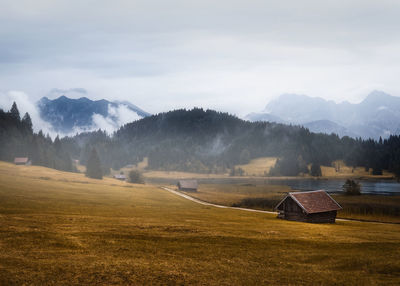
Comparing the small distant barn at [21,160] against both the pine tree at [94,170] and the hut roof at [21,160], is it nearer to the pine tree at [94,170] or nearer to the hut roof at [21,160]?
the hut roof at [21,160]

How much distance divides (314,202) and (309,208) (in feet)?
8.21

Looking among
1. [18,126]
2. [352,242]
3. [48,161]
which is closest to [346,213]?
[352,242]

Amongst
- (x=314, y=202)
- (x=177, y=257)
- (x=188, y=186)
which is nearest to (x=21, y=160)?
(x=188, y=186)

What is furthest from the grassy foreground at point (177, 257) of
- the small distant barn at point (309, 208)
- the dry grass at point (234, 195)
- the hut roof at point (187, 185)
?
the hut roof at point (187, 185)

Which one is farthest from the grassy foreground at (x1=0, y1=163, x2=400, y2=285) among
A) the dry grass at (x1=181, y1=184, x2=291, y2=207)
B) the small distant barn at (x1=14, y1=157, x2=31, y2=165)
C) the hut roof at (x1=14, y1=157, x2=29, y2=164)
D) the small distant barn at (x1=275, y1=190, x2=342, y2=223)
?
the hut roof at (x1=14, y1=157, x2=29, y2=164)

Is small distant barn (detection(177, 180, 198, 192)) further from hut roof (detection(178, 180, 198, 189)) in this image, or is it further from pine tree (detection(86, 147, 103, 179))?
pine tree (detection(86, 147, 103, 179))

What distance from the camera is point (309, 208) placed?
62438mm

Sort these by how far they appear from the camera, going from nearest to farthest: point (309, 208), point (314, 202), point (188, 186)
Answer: point (309, 208) → point (314, 202) → point (188, 186)

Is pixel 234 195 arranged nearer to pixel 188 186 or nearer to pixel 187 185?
pixel 188 186

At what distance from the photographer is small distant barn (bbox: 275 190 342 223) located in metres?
62.6

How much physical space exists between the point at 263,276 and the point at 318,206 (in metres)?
46.8

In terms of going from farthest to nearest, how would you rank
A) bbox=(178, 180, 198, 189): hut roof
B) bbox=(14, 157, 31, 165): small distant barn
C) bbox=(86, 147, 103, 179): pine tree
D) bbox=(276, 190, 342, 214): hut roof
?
bbox=(14, 157, 31, 165): small distant barn
bbox=(86, 147, 103, 179): pine tree
bbox=(178, 180, 198, 189): hut roof
bbox=(276, 190, 342, 214): hut roof

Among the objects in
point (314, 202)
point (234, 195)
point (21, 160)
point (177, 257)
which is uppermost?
point (21, 160)

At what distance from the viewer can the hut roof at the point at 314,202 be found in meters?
62.5
